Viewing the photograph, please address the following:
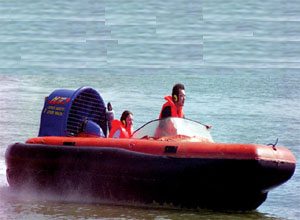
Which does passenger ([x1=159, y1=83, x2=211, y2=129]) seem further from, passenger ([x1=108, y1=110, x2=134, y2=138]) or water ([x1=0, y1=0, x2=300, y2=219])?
water ([x1=0, y1=0, x2=300, y2=219])

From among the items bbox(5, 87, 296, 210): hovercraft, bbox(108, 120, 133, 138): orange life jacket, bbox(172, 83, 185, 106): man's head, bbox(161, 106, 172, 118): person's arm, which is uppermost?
bbox(172, 83, 185, 106): man's head

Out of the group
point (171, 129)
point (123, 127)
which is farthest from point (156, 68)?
point (171, 129)

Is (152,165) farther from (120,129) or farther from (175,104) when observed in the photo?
(120,129)

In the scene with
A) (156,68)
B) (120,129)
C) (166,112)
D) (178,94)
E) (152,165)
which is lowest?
(152,165)

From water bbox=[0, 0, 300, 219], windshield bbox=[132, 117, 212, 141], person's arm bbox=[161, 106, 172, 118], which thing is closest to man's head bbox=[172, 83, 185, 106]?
person's arm bbox=[161, 106, 172, 118]

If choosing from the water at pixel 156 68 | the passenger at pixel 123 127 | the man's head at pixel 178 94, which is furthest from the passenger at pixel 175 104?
the water at pixel 156 68

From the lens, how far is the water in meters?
13.2

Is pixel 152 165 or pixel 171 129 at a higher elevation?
pixel 171 129

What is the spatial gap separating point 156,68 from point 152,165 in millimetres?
16977

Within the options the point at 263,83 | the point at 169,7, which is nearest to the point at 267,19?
the point at 169,7

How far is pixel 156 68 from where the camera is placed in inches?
1131

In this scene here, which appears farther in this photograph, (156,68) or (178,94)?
(156,68)

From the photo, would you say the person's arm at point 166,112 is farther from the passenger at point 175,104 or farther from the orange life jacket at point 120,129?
the orange life jacket at point 120,129

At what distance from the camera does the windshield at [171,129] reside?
1255 centimetres
